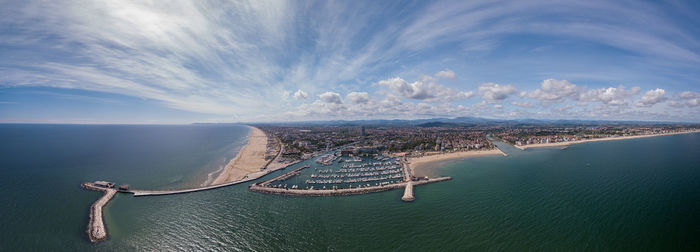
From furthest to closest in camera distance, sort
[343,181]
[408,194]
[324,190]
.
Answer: [343,181], [324,190], [408,194]

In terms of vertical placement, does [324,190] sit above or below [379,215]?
above

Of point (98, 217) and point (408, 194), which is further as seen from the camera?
point (408, 194)

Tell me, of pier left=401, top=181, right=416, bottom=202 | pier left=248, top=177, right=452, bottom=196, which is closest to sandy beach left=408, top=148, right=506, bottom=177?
pier left=401, top=181, right=416, bottom=202

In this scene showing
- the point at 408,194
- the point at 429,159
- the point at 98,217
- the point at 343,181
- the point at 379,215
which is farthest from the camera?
the point at 429,159

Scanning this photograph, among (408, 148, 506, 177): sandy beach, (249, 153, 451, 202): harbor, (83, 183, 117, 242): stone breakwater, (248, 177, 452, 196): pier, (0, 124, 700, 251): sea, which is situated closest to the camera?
(0, 124, 700, 251): sea

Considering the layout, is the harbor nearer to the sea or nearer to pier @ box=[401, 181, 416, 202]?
pier @ box=[401, 181, 416, 202]

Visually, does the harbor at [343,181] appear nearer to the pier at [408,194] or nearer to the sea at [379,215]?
the pier at [408,194]

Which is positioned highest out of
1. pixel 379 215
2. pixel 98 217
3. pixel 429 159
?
pixel 429 159

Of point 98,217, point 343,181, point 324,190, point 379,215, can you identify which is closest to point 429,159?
point 343,181

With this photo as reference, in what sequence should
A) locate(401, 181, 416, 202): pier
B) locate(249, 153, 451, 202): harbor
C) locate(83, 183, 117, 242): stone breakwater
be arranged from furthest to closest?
locate(249, 153, 451, 202): harbor, locate(401, 181, 416, 202): pier, locate(83, 183, 117, 242): stone breakwater

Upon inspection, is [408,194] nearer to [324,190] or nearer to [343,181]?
[343,181]
